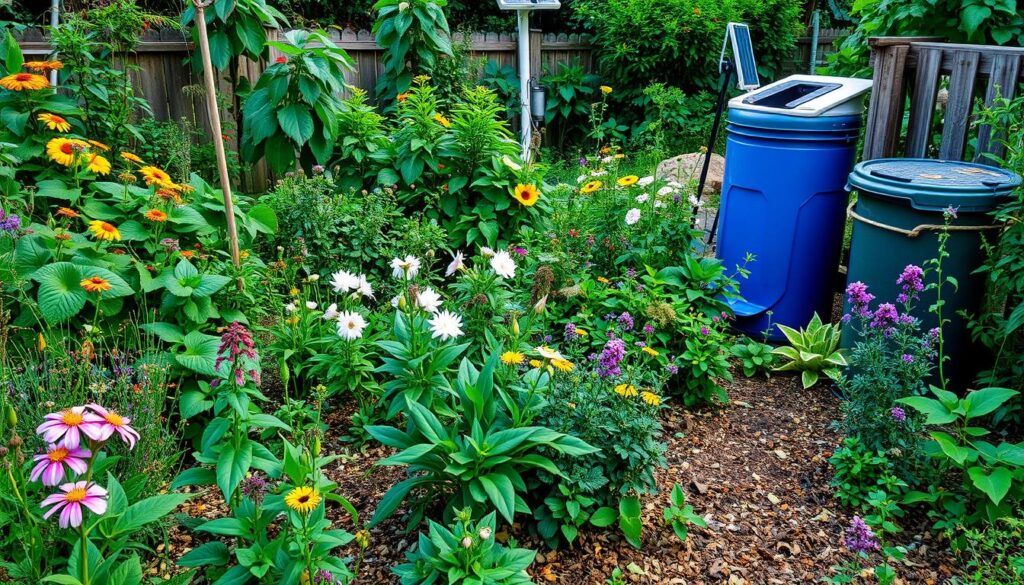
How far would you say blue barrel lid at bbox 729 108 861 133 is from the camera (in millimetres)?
3896

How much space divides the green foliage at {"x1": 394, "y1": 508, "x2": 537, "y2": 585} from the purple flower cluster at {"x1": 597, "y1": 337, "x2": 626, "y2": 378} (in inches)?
25.7

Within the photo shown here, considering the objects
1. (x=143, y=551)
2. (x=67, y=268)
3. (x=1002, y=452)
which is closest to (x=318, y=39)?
(x=67, y=268)

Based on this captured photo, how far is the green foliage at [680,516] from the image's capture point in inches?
101

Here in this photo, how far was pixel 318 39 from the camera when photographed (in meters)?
4.43

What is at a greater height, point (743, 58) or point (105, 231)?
point (743, 58)

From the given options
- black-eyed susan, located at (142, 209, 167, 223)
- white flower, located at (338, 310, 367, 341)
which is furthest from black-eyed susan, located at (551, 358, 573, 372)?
black-eyed susan, located at (142, 209, 167, 223)

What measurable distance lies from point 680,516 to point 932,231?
173 centimetres

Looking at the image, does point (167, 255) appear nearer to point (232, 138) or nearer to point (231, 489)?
point (231, 489)

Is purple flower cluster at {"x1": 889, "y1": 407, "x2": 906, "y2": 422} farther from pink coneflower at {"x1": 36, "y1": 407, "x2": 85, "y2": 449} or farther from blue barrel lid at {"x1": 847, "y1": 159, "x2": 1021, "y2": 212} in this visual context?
pink coneflower at {"x1": 36, "y1": 407, "x2": 85, "y2": 449}

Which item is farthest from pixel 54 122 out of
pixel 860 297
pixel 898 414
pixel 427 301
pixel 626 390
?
pixel 898 414

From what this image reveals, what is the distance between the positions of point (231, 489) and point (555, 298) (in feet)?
6.15

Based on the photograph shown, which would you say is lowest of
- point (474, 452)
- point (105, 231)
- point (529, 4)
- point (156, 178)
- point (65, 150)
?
point (474, 452)

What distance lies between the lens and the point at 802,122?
3.89 metres

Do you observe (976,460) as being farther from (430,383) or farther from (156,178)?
(156,178)
